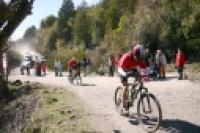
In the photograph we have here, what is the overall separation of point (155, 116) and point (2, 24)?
4.42 m

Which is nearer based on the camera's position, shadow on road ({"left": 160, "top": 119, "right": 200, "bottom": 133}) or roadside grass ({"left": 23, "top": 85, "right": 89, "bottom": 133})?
shadow on road ({"left": 160, "top": 119, "right": 200, "bottom": 133})

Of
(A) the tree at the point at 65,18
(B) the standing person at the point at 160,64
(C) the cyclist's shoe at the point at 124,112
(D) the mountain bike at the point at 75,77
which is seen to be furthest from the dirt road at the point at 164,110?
(A) the tree at the point at 65,18

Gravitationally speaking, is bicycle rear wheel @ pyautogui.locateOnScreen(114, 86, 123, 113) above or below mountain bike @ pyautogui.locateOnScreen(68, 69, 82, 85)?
below

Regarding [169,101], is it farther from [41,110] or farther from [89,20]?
[89,20]

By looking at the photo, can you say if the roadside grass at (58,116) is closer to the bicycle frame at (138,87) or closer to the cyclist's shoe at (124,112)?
the cyclist's shoe at (124,112)

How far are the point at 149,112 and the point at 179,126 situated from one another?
2.96 feet

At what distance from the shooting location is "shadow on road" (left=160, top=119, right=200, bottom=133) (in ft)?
42.0

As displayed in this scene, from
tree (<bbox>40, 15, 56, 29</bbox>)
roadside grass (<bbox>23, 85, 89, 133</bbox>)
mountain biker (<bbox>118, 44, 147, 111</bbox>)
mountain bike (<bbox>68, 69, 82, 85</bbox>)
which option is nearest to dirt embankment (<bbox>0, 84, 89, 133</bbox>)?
roadside grass (<bbox>23, 85, 89, 133</bbox>)

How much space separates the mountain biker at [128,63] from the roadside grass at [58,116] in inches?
58.9

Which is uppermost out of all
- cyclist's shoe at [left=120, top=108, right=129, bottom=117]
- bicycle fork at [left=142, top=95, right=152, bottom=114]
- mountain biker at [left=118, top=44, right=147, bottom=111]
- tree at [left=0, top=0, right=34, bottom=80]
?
tree at [left=0, top=0, right=34, bottom=80]

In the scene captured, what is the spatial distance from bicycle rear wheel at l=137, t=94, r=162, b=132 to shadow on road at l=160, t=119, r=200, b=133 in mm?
323

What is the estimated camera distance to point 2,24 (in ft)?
37.6

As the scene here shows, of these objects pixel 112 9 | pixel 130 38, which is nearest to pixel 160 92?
pixel 130 38

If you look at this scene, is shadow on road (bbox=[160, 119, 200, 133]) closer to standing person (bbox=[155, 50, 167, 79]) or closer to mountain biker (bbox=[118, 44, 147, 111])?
mountain biker (bbox=[118, 44, 147, 111])
